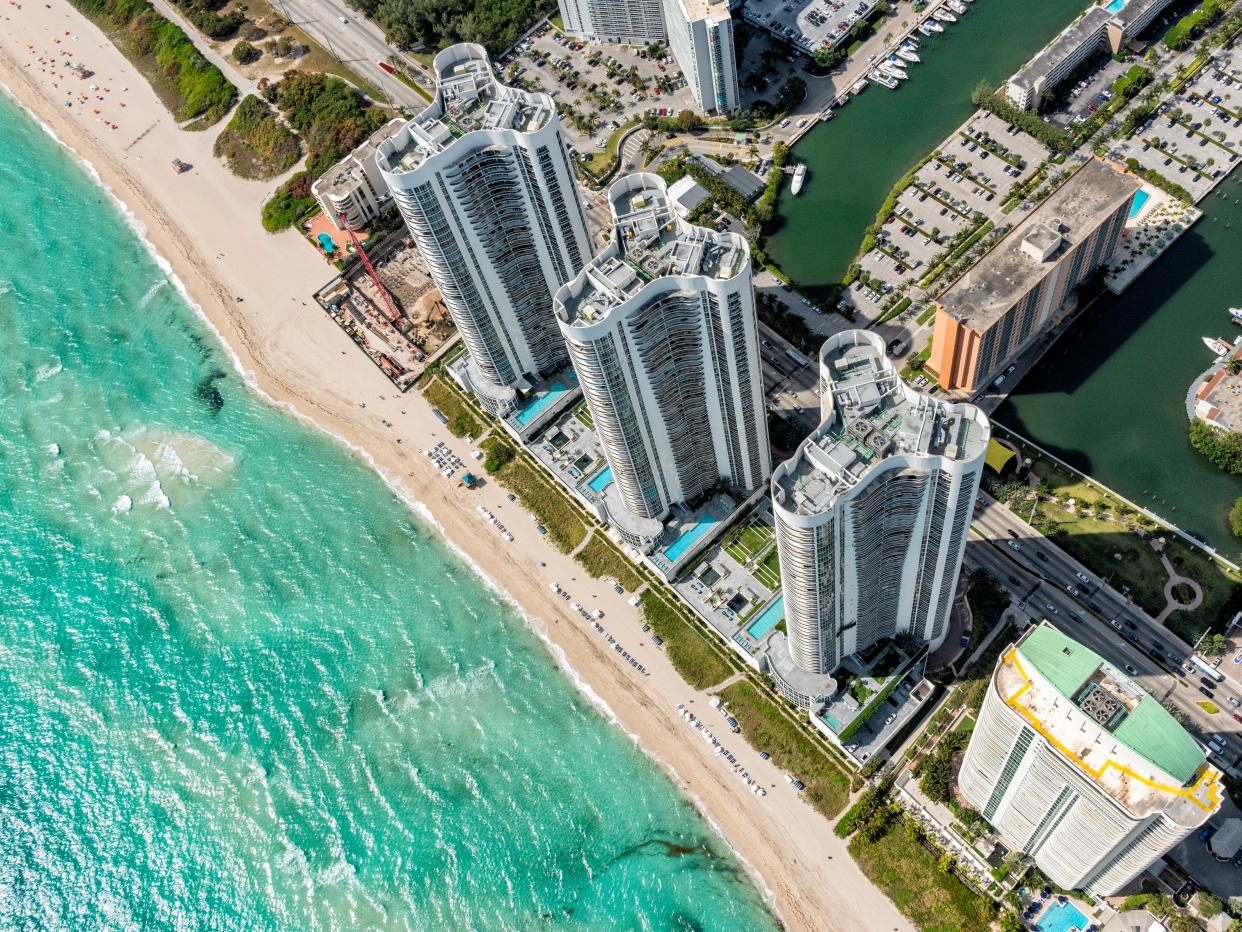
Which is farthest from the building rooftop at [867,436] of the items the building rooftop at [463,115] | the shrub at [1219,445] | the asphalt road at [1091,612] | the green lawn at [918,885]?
the shrub at [1219,445]

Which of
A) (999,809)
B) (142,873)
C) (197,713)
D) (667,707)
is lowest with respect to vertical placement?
(142,873)

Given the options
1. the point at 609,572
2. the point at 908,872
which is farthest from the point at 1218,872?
the point at 609,572

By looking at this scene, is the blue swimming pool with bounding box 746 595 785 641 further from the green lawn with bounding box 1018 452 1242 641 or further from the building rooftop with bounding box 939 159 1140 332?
the building rooftop with bounding box 939 159 1140 332

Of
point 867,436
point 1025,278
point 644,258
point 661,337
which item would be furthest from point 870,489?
point 1025,278

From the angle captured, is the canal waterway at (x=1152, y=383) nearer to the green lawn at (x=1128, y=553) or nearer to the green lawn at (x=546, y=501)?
the green lawn at (x=1128, y=553)

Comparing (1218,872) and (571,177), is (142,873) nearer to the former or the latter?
(571,177)
